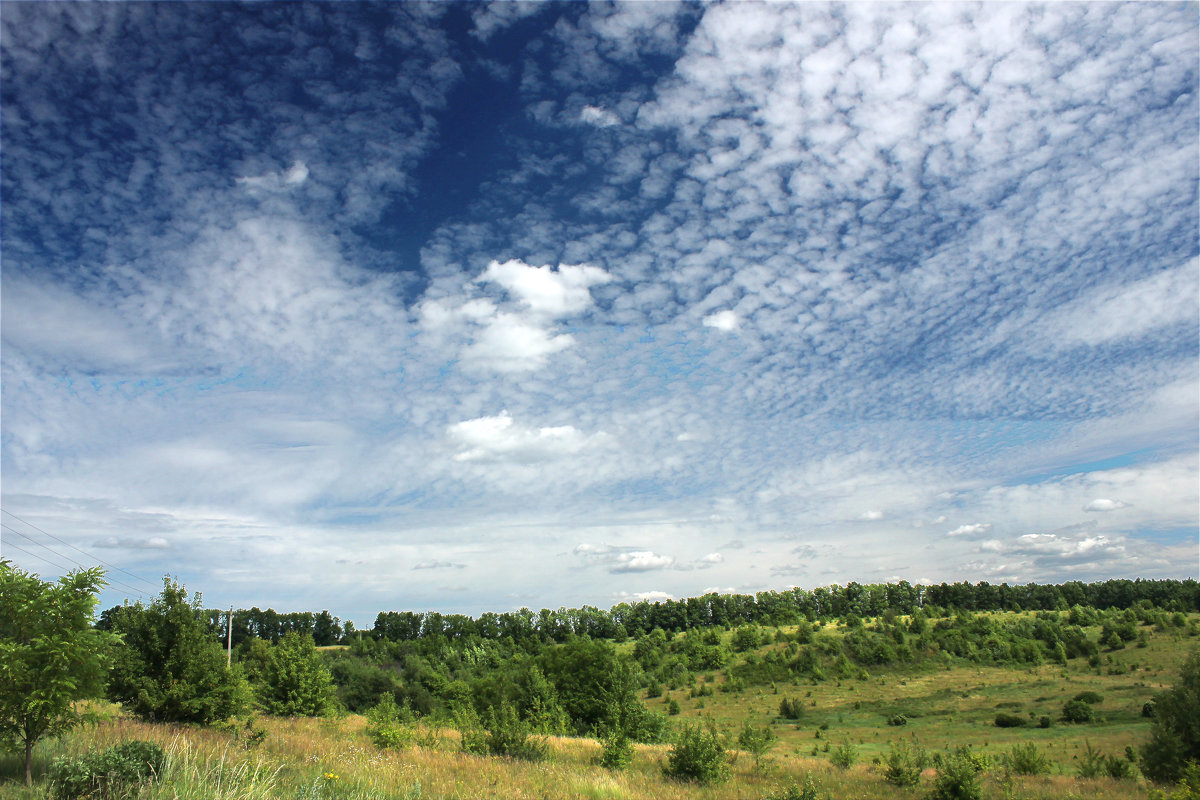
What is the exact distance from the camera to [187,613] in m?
19.4

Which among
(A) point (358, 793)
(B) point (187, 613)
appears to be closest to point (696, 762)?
(A) point (358, 793)

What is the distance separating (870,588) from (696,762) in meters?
138

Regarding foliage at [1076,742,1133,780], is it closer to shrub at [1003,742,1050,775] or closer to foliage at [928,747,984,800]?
shrub at [1003,742,1050,775]

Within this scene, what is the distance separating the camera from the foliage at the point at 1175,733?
21.5 meters

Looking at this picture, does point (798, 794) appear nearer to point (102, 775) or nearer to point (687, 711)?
point (102, 775)

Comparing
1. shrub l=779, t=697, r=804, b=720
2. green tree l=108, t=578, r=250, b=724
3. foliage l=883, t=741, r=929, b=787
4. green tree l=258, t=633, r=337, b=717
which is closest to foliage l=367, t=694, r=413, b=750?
green tree l=108, t=578, r=250, b=724

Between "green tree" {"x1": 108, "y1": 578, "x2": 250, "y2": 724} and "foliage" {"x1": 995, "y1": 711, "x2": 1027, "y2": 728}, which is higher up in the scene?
"green tree" {"x1": 108, "y1": 578, "x2": 250, "y2": 724}

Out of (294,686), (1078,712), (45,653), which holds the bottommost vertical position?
(1078,712)

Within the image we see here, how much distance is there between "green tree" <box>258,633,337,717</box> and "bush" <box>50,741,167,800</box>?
24259mm

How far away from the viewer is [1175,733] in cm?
2217

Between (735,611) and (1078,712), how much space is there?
83.0 meters

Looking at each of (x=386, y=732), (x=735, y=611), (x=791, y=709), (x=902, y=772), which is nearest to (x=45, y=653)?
(x=386, y=732)

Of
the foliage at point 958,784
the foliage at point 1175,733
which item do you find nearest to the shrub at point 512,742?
the foliage at point 958,784

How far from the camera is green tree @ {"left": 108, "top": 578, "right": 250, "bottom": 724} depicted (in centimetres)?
1827
